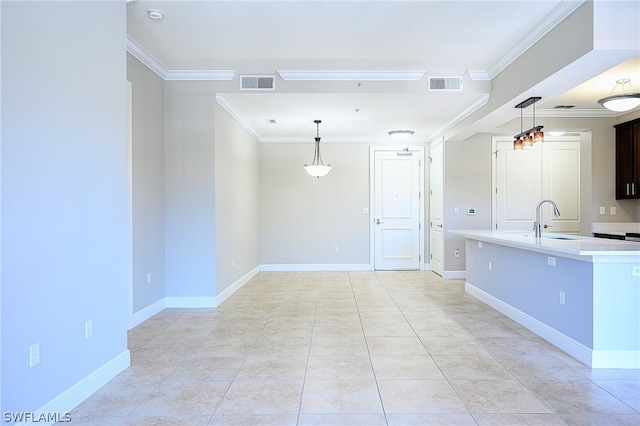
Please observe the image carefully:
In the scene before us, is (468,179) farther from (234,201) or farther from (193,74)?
(193,74)

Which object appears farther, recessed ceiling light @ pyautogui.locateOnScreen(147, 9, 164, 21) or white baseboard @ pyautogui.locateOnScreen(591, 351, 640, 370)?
recessed ceiling light @ pyautogui.locateOnScreen(147, 9, 164, 21)

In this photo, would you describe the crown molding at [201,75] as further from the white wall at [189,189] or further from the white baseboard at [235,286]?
the white baseboard at [235,286]

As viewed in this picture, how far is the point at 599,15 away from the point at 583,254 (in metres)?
1.82

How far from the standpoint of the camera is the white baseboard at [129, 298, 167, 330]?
3.83 metres

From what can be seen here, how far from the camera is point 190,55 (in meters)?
3.99

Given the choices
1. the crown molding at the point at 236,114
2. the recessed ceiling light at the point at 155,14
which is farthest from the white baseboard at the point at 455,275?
the recessed ceiling light at the point at 155,14

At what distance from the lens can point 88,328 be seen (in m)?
2.34

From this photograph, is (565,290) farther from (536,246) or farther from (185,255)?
(185,255)

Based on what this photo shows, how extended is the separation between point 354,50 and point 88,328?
3486 millimetres

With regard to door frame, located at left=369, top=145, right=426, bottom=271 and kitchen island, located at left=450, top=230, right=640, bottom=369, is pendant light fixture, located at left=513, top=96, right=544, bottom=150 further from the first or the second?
door frame, located at left=369, top=145, right=426, bottom=271

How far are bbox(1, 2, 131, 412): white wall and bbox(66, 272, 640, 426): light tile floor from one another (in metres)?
0.43

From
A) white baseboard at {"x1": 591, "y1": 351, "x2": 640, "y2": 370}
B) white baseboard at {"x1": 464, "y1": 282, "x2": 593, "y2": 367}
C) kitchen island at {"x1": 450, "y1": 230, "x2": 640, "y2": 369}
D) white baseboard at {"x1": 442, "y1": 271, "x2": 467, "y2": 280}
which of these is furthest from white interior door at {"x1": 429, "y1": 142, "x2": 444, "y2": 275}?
white baseboard at {"x1": 591, "y1": 351, "x2": 640, "y2": 370}

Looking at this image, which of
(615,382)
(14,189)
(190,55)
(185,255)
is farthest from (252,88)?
(615,382)

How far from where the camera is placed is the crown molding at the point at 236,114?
4.67 metres
